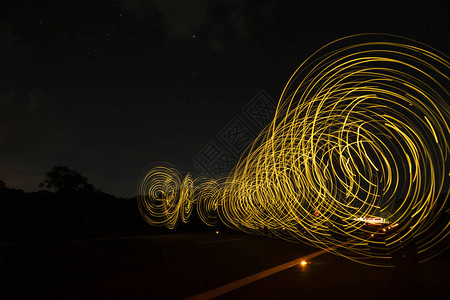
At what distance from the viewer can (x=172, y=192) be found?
3064 centimetres

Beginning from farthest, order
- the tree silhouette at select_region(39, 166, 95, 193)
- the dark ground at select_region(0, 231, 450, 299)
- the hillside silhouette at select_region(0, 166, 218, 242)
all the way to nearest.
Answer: the tree silhouette at select_region(39, 166, 95, 193)
the hillside silhouette at select_region(0, 166, 218, 242)
the dark ground at select_region(0, 231, 450, 299)

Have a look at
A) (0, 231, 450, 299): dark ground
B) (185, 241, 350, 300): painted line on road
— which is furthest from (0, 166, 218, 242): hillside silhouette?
(185, 241, 350, 300): painted line on road

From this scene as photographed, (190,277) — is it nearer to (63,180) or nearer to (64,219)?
(64,219)

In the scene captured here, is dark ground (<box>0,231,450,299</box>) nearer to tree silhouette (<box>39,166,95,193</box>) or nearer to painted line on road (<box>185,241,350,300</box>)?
painted line on road (<box>185,241,350,300</box>)

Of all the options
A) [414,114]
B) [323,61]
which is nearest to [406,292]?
[414,114]

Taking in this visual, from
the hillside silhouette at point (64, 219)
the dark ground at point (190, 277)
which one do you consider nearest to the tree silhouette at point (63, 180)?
the hillside silhouette at point (64, 219)

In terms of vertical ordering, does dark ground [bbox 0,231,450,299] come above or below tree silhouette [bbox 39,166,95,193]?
below

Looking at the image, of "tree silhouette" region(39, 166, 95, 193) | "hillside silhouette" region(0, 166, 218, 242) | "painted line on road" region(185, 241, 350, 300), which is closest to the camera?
"painted line on road" region(185, 241, 350, 300)

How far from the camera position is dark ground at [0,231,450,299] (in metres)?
6.53

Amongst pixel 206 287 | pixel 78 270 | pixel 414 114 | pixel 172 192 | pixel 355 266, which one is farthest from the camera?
pixel 172 192

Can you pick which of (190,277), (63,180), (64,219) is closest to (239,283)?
(190,277)

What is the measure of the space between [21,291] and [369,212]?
1146 cm

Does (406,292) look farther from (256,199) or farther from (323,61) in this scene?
(256,199)

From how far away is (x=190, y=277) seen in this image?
26.0 ft
